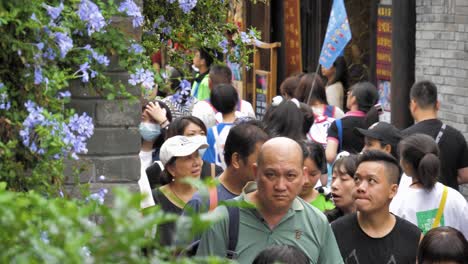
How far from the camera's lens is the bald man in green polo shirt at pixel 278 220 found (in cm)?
514

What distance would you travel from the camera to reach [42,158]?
397 cm

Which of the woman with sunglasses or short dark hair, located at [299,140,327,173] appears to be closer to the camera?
the woman with sunglasses

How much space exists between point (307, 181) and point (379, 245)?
123cm

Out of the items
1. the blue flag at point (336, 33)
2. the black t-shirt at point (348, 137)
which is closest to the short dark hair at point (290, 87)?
the blue flag at point (336, 33)

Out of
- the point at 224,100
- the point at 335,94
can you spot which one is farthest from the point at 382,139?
the point at 335,94

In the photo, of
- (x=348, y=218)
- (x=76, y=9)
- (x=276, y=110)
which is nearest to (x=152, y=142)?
(x=276, y=110)

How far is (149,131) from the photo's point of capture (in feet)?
31.3

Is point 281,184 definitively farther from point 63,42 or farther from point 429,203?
point 429,203

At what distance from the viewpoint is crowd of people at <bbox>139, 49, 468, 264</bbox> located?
519cm

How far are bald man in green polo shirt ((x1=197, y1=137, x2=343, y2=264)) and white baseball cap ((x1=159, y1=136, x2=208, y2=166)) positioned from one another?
5.99ft

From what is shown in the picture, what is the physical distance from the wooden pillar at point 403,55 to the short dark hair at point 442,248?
279 inches

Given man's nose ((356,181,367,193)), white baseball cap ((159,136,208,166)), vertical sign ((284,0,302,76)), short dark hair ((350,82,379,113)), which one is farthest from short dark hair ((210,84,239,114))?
vertical sign ((284,0,302,76))

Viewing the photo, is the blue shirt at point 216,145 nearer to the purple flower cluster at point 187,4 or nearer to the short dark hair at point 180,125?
the short dark hair at point 180,125

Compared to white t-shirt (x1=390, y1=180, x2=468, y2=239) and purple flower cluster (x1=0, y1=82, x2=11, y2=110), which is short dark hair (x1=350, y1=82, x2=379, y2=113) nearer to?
white t-shirt (x1=390, y1=180, x2=468, y2=239)
